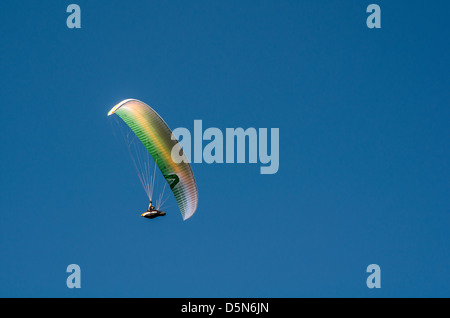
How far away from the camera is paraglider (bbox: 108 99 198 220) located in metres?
38.1

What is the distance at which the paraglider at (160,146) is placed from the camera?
125 feet

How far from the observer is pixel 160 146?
38.6 meters

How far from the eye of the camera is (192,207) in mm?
40625
